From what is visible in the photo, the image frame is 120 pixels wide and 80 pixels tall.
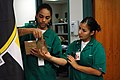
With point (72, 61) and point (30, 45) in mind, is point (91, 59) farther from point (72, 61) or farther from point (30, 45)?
point (30, 45)

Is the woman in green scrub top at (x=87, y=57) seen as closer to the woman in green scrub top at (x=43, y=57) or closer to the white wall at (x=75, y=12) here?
the woman in green scrub top at (x=43, y=57)

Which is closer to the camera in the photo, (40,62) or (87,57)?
(40,62)

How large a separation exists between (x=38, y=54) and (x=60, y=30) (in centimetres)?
369

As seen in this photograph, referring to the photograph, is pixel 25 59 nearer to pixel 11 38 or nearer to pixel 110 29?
pixel 11 38

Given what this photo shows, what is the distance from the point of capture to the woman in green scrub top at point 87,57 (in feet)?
5.97

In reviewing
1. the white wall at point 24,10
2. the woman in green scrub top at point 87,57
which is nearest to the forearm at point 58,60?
the woman in green scrub top at point 87,57

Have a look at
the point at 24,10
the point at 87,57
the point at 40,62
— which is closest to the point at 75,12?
the point at 24,10

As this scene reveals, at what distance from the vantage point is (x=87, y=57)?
6.11 ft

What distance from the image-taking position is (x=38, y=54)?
1.60 metres

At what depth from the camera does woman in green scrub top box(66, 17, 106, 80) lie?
1821 mm

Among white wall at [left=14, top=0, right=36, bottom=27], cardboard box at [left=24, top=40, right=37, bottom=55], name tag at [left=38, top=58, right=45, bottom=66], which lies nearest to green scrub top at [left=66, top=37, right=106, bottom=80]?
name tag at [left=38, top=58, right=45, bottom=66]

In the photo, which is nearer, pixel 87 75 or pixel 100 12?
pixel 87 75

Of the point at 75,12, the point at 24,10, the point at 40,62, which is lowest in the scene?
the point at 40,62

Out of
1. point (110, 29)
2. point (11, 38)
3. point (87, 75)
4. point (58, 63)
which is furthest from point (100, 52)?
point (110, 29)
